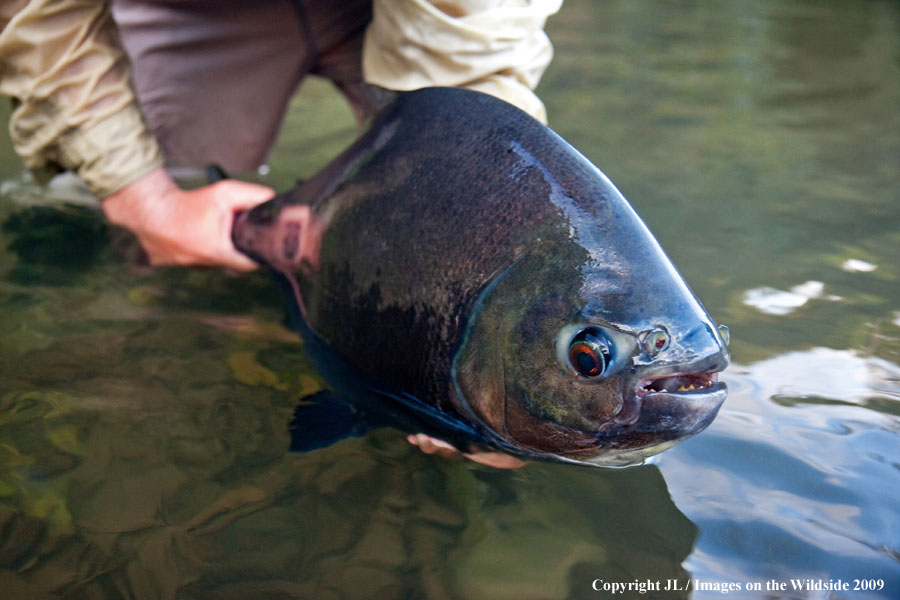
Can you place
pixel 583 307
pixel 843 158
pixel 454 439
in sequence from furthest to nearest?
1. pixel 843 158
2. pixel 454 439
3. pixel 583 307

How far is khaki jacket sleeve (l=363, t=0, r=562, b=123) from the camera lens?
2607mm

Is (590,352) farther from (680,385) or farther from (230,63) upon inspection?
(230,63)

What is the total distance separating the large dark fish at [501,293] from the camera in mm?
1737

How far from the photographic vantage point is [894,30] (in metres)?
7.53

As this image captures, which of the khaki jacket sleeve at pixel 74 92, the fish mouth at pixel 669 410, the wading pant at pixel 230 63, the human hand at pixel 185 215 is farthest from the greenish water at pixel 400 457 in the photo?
the wading pant at pixel 230 63

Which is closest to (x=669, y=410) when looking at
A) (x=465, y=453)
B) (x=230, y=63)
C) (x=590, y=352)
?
(x=590, y=352)

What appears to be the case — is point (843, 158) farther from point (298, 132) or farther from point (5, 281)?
point (5, 281)

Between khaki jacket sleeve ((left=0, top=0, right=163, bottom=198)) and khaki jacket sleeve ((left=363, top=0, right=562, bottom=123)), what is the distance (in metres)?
0.93

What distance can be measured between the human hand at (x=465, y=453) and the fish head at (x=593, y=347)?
126mm

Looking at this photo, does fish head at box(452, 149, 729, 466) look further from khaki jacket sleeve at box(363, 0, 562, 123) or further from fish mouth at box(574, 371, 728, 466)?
khaki jacket sleeve at box(363, 0, 562, 123)

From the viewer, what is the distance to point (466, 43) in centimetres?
261

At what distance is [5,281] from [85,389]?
917 mm

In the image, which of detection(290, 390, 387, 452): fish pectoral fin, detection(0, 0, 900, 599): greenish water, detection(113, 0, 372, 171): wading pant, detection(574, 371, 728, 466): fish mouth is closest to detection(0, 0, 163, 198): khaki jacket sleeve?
detection(0, 0, 900, 599): greenish water

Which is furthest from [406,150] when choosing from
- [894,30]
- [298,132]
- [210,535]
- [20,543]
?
A: [894,30]
